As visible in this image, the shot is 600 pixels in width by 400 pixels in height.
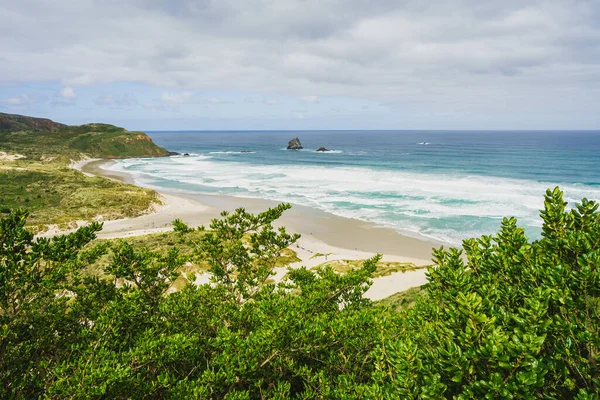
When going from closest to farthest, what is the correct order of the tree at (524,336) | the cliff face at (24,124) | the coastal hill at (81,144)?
the tree at (524,336) → the coastal hill at (81,144) → the cliff face at (24,124)

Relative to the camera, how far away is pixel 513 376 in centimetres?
379

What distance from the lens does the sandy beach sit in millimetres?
26464

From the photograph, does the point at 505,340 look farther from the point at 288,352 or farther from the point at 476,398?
the point at 288,352

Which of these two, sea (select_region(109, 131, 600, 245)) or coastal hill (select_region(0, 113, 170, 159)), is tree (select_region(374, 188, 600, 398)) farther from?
coastal hill (select_region(0, 113, 170, 159))

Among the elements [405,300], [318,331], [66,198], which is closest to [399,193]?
[405,300]

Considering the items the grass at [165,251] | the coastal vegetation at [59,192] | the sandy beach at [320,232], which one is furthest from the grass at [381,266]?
the coastal vegetation at [59,192]

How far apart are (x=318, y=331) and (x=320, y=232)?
29.9 meters

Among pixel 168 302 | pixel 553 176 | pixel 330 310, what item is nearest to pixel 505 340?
pixel 330 310

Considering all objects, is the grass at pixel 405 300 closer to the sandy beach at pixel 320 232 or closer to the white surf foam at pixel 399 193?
the sandy beach at pixel 320 232

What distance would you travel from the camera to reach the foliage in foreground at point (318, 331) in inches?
157

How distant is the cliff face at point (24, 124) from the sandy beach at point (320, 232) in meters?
141

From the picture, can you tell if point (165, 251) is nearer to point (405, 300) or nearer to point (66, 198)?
point (405, 300)

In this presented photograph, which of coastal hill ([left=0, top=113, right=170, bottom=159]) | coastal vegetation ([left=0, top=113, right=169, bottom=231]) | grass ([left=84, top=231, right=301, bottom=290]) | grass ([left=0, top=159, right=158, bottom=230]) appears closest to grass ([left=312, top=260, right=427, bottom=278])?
grass ([left=84, top=231, right=301, bottom=290])

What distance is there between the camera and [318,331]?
7.17 metres
